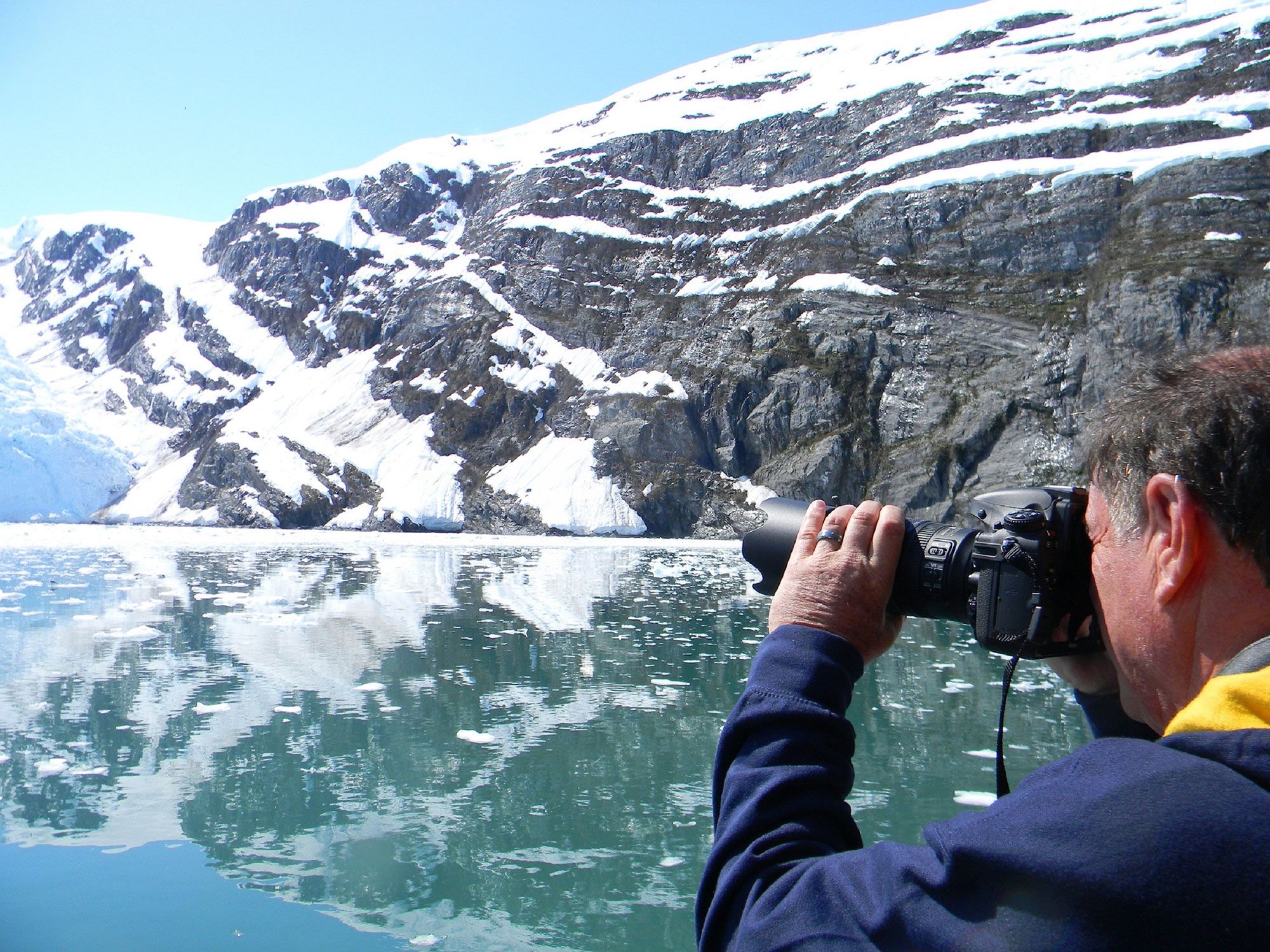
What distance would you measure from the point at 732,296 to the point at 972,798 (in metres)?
57.6

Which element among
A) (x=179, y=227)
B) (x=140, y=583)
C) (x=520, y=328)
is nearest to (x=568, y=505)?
(x=520, y=328)

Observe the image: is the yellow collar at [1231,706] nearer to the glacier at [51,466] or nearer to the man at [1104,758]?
the man at [1104,758]

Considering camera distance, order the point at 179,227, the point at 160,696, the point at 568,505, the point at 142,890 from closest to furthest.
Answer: the point at 142,890
the point at 160,696
the point at 568,505
the point at 179,227

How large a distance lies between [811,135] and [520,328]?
30.2m

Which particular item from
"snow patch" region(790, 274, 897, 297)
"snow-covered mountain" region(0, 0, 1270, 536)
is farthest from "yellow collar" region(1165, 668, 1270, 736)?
"snow patch" region(790, 274, 897, 297)

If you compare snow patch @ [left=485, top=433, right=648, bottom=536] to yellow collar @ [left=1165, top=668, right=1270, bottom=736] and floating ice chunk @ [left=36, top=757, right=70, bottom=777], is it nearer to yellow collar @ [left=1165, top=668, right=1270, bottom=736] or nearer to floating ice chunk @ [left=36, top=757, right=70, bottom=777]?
floating ice chunk @ [left=36, top=757, right=70, bottom=777]

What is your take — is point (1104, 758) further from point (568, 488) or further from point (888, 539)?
point (568, 488)

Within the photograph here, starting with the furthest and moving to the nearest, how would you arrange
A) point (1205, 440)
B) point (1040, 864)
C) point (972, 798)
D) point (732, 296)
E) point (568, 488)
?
1. point (732, 296)
2. point (568, 488)
3. point (972, 798)
4. point (1205, 440)
5. point (1040, 864)

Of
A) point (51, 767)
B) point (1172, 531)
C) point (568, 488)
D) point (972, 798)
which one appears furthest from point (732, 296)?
point (1172, 531)

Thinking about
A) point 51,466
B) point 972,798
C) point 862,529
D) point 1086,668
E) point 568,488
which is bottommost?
point 568,488

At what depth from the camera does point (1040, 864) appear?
0.67 metres

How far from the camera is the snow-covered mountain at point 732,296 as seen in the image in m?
46.6

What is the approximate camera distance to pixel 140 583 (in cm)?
1725

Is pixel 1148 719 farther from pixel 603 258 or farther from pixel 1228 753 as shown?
pixel 603 258
